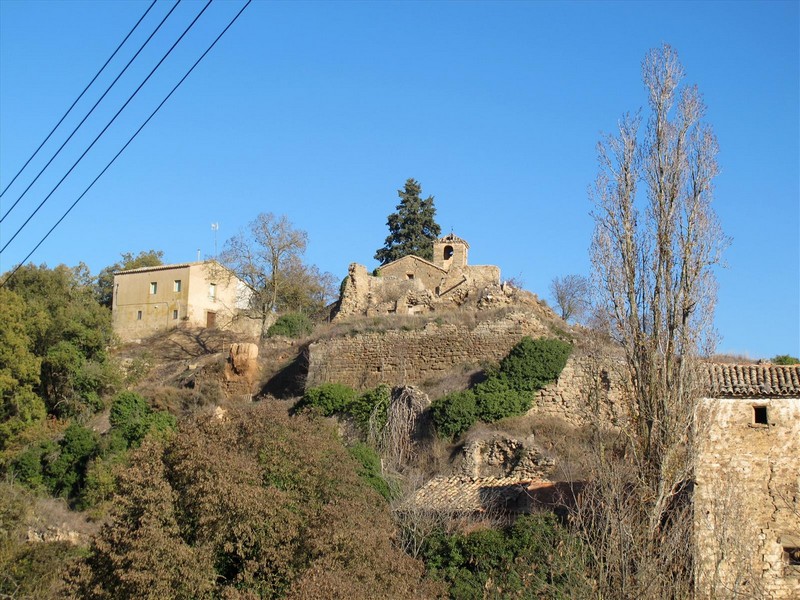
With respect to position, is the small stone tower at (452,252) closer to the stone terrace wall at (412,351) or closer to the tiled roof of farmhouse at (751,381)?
the stone terrace wall at (412,351)

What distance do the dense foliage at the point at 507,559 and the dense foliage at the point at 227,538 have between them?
1.51m

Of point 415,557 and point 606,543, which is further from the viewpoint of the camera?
point 415,557

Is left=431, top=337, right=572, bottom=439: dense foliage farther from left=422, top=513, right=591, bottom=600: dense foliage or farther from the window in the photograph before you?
the window

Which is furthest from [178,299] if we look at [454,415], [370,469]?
[370,469]

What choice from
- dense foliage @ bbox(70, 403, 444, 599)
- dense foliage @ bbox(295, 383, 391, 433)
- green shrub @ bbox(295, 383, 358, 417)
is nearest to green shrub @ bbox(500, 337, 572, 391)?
dense foliage @ bbox(295, 383, 391, 433)

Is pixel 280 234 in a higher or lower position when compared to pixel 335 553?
higher

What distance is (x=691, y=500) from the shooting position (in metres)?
19.2

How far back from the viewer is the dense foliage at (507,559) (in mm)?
19469

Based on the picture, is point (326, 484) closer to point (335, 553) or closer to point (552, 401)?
point (335, 553)

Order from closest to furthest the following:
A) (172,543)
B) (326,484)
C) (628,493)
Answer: (172,543) < (628,493) < (326,484)

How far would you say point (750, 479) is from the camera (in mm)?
19781

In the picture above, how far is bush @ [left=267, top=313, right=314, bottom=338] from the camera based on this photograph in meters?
40.1

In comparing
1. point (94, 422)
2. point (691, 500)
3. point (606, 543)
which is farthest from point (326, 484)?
point (94, 422)

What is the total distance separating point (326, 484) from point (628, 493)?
558cm
